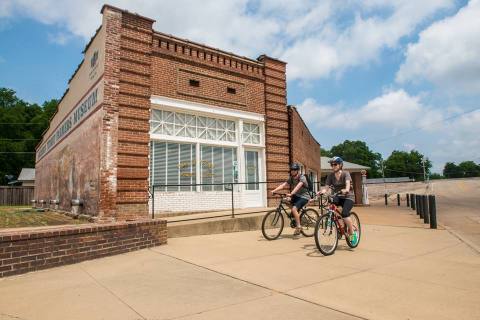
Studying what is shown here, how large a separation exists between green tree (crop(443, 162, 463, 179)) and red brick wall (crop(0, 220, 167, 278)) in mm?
174444

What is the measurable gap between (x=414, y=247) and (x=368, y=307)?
13.5ft

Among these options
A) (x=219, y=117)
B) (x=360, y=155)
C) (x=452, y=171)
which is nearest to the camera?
(x=219, y=117)

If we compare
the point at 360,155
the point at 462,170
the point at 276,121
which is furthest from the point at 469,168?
the point at 276,121

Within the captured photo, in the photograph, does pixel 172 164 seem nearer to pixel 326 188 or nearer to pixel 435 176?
pixel 326 188

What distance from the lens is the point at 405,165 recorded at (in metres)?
131

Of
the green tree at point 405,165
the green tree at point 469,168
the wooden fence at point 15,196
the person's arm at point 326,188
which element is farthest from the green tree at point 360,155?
the person's arm at point 326,188

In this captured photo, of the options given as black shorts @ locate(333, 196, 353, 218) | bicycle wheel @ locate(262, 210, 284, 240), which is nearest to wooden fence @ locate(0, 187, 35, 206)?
bicycle wheel @ locate(262, 210, 284, 240)

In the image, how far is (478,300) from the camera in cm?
386

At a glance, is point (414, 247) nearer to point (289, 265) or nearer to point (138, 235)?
point (289, 265)

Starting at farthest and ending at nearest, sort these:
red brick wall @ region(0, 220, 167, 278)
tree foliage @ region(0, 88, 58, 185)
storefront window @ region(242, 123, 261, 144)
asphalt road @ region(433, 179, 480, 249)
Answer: tree foliage @ region(0, 88, 58, 185), storefront window @ region(242, 123, 261, 144), asphalt road @ region(433, 179, 480, 249), red brick wall @ region(0, 220, 167, 278)

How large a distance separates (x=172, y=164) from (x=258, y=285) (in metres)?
7.36

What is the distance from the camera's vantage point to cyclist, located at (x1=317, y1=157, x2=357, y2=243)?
22.4ft

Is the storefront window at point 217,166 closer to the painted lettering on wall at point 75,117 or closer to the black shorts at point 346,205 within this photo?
the painted lettering on wall at point 75,117

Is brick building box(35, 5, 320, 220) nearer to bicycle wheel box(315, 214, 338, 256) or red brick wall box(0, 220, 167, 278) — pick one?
red brick wall box(0, 220, 167, 278)
